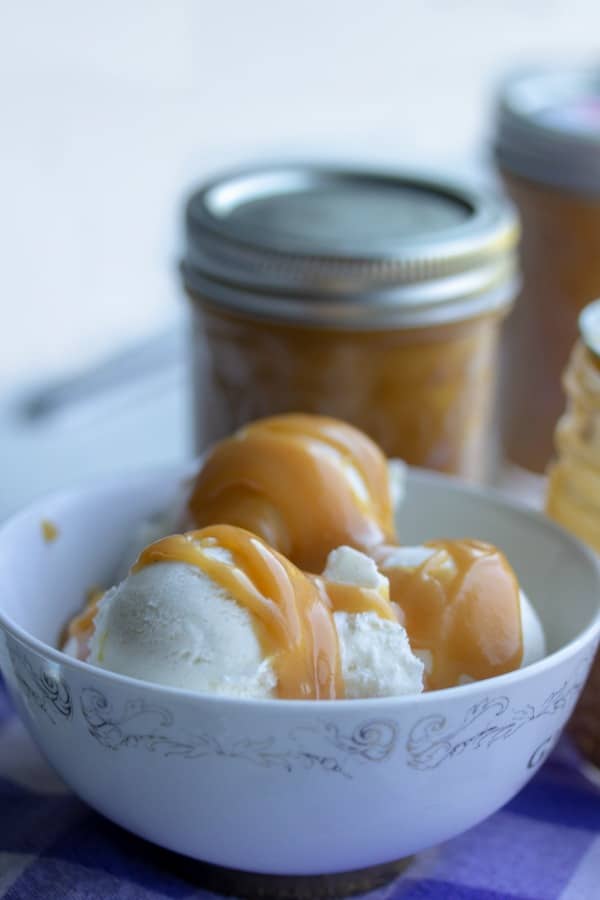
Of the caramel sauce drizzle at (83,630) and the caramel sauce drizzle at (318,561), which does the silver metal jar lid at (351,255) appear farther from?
the caramel sauce drizzle at (83,630)

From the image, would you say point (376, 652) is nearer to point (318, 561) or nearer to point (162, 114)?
point (318, 561)

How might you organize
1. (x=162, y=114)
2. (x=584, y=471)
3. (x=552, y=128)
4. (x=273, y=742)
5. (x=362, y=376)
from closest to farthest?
(x=273, y=742)
(x=584, y=471)
(x=362, y=376)
(x=552, y=128)
(x=162, y=114)

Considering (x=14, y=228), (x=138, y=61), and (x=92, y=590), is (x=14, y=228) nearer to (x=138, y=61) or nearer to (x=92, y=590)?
(x=138, y=61)

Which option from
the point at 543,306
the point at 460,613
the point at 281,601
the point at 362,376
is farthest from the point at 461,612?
the point at 543,306

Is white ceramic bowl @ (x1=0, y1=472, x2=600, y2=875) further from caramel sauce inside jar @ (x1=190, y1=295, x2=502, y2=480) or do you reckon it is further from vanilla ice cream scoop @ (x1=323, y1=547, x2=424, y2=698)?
caramel sauce inside jar @ (x1=190, y1=295, x2=502, y2=480)

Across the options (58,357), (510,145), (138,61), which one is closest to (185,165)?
(138,61)

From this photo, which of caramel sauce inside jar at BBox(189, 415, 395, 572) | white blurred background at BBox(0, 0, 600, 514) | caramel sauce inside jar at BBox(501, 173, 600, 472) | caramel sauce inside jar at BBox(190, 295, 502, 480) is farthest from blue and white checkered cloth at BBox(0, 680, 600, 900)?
white blurred background at BBox(0, 0, 600, 514)
